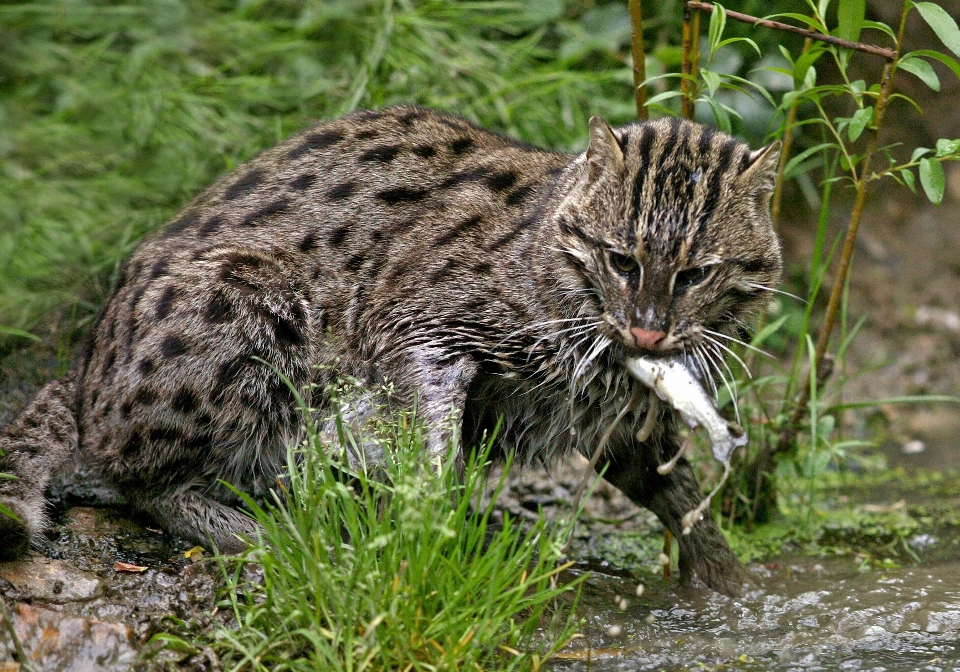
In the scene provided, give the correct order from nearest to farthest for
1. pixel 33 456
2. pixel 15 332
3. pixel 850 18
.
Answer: pixel 850 18, pixel 33 456, pixel 15 332

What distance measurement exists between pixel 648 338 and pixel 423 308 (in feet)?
4.08

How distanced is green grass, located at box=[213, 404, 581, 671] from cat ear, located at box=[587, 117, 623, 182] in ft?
4.77

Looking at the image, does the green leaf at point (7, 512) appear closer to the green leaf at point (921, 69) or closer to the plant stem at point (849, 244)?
the plant stem at point (849, 244)

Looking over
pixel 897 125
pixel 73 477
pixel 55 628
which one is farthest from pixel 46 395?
pixel 897 125

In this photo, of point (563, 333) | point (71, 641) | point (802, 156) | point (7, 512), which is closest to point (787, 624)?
point (563, 333)

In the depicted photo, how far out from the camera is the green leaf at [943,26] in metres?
4.39

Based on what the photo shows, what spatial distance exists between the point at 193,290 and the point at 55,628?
5.49ft

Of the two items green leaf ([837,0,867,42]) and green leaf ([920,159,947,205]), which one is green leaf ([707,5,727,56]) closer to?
green leaf ([837,0,867,42])

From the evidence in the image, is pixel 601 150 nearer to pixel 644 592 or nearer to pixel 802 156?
pixel 802 156

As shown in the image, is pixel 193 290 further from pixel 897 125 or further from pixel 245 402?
pixel 897 125

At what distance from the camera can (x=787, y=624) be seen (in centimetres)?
477

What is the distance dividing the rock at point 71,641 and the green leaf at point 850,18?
154 inches

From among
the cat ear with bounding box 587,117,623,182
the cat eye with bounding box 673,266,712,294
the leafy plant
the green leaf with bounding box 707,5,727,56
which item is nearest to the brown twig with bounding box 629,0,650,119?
the leafy plant

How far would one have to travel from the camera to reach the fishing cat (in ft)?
14.9
